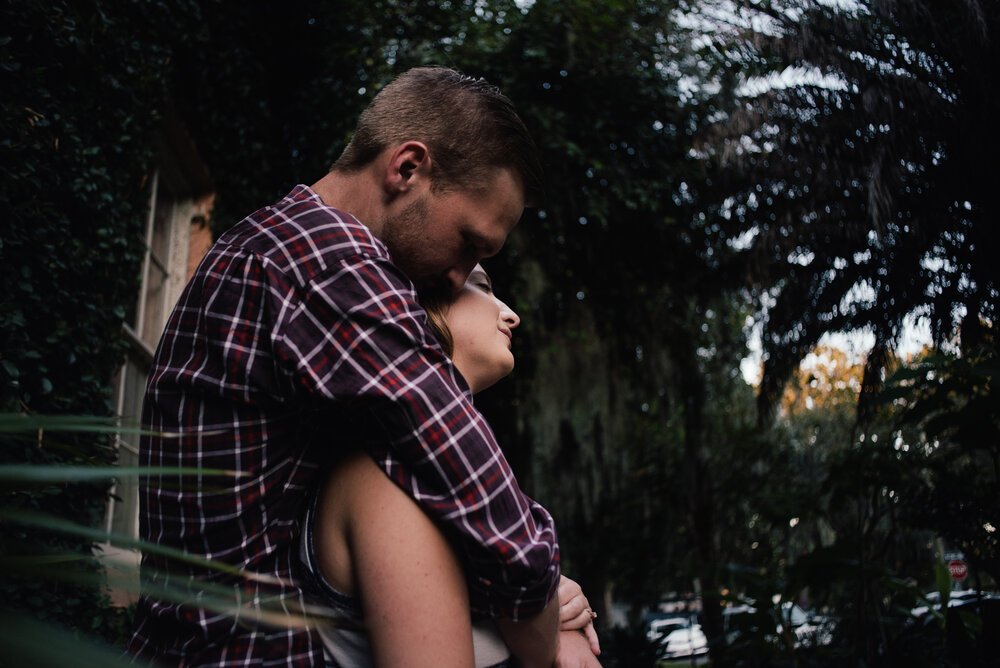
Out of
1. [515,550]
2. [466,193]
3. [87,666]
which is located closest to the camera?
[87,666]

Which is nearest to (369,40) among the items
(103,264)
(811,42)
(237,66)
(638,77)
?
(237,66)

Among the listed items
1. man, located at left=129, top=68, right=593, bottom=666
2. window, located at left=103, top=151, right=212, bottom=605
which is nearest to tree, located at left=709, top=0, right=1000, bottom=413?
window, located at left=103, top=151, right=212, bottom=605

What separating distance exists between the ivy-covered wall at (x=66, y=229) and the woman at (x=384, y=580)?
96 centimetres

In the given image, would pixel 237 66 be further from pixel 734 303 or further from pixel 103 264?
pixel 734 303

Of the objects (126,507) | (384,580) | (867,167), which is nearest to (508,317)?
(384,580)

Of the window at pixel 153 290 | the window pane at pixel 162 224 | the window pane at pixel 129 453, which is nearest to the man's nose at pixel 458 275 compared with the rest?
the window at pixel 153 290

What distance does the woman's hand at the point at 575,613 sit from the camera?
4.41 ft

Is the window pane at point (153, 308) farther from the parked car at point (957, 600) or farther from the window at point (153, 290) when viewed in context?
the parked car at point (957, 600)

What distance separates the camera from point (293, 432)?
113 cm

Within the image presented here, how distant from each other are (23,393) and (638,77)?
5.21 meters

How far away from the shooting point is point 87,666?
1.30ft

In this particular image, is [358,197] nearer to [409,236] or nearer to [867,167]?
[409,236]

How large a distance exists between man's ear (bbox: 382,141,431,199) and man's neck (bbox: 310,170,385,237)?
0.03 meters

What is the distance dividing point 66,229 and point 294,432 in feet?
5.95
